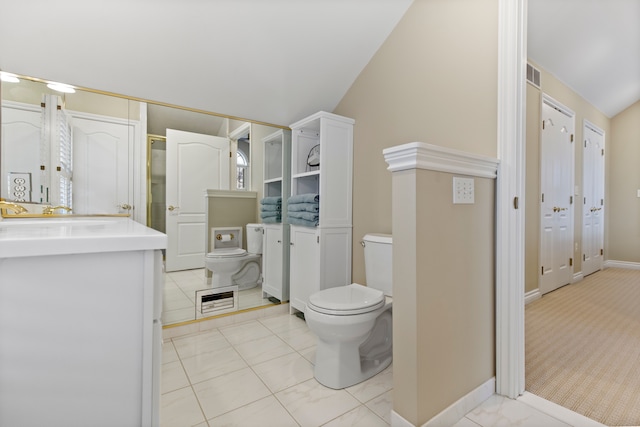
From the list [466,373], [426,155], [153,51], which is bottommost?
[466,373]

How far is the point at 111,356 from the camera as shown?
2.40ft

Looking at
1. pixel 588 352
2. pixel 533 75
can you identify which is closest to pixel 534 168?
pixel 533 75

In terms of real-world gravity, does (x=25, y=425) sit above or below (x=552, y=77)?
below

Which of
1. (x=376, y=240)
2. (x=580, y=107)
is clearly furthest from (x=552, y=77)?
(x=376, y=240)

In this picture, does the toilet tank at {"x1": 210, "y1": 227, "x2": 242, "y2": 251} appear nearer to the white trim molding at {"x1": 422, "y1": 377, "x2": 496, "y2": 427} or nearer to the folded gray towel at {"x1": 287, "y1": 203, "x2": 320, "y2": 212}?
the folded gray towel at {"x1": 287, "y1": 203, "x2": 320, "y2": 212}

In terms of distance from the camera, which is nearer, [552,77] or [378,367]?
[378,367]

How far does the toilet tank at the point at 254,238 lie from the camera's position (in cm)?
261

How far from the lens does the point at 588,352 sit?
1884mm

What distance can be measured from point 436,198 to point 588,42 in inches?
119

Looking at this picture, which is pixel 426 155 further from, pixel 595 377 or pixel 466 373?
pixel 595 377

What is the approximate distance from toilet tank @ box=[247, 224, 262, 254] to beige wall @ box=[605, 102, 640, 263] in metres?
5.19

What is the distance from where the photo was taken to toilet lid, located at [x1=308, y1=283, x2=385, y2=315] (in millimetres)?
1540

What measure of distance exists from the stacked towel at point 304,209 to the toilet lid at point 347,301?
26.2 inches

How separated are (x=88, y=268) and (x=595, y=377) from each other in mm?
2358
